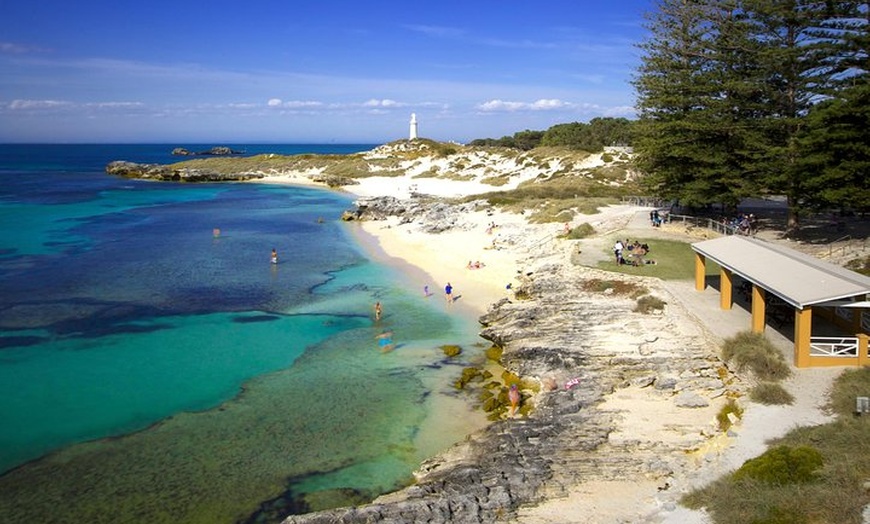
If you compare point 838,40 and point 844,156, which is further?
point 838,40

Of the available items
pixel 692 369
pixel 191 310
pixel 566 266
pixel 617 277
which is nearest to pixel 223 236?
pixel 191 310

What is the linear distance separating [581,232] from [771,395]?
1916cm

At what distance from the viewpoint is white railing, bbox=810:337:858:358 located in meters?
14.6

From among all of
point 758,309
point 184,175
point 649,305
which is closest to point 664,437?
point 758,309

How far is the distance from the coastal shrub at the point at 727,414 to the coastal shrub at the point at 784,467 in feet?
6.78

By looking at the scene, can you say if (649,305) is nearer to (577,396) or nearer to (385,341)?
(577,396)

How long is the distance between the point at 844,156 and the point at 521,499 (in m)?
19.9

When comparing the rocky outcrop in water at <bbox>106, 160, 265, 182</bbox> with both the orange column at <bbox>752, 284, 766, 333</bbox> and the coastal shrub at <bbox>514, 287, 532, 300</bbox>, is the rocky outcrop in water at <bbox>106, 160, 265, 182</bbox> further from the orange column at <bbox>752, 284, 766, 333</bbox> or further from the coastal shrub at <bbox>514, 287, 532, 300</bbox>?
the orange column at <bbox>752, 284, 766, 333</bbox>

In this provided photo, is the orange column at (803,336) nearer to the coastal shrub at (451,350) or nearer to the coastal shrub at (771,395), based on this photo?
the coastal shrub at (771,395)

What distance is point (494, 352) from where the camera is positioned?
65.7 ft

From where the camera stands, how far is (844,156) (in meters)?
23.0

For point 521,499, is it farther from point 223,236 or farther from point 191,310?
point 223,236

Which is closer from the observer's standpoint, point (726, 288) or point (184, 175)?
point (726, 288)

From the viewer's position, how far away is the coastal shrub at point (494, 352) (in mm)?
19609
